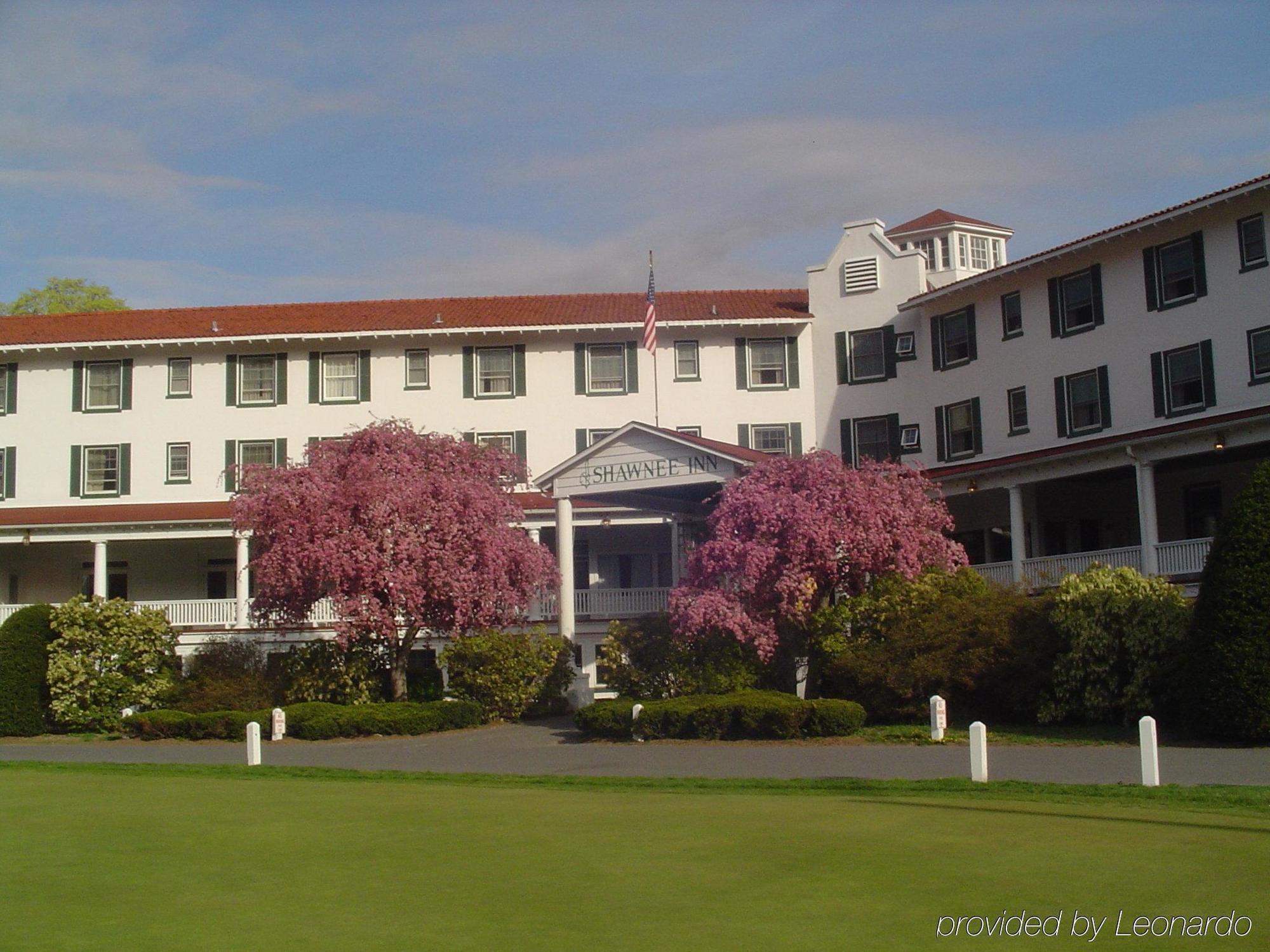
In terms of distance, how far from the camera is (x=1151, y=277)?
3259 centimetres

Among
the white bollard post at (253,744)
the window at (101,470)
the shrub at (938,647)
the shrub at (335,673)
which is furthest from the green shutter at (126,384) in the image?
the shrub at (938,647)

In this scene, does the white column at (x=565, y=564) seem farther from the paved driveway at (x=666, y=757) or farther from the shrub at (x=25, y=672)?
the shrub at (x=25, y=672)

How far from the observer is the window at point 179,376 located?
41.6 m

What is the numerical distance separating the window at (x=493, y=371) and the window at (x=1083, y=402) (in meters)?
16.1

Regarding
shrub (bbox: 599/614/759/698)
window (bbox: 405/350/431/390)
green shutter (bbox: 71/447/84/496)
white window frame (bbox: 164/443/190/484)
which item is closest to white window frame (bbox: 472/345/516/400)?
window (bbox: 405/350/431/390)

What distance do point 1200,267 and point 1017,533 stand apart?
747cm

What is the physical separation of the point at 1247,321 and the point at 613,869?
994 inches

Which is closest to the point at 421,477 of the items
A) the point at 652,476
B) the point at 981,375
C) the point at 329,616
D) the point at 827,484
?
the point at 652,476

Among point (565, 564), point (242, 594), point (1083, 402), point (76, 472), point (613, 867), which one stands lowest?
point (613, 867)

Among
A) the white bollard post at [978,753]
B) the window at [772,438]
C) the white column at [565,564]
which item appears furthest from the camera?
the window at [772,438]

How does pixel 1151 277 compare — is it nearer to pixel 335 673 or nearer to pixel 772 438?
pixel 772 438

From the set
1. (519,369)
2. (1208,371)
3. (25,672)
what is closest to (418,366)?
(519,369)

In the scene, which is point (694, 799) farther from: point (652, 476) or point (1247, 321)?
point (1247, 321)

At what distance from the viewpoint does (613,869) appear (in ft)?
33.3
